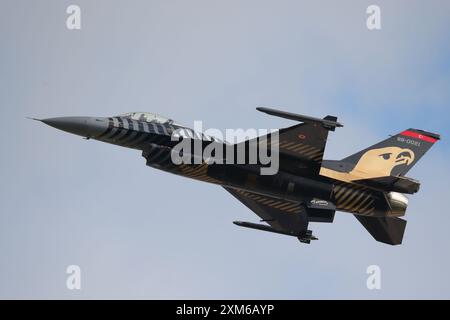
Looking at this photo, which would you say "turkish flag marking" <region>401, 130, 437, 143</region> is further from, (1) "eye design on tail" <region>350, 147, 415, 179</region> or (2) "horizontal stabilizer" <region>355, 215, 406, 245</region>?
(2) "horizontal stabilizer" <region>355, 215, 406, 245</region>

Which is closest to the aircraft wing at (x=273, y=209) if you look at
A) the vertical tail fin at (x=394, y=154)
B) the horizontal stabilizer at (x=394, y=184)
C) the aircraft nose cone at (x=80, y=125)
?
the vertical tail fin at (x=394, y=154)

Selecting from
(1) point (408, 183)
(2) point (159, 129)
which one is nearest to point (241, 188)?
(2) point (159, 129)

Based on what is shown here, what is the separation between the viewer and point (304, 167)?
2786 cm

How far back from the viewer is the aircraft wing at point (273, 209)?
1214 inches

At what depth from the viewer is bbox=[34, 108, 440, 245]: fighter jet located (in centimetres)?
2664

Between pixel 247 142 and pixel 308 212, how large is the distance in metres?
3.20

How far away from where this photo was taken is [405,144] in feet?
100

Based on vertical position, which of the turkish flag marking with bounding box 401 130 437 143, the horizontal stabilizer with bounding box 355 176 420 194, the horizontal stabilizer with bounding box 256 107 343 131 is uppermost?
the horizontal stabilizer with bounding box 256 107 343 131

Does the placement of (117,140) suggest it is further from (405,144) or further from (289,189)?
(405,144)

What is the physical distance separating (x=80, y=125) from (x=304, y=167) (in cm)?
714

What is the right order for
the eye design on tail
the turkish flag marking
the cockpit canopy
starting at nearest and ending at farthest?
the cockpit canopy → the eye design on tail → the turkish flag marking

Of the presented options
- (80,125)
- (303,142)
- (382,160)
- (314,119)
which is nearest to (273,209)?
(382,160)

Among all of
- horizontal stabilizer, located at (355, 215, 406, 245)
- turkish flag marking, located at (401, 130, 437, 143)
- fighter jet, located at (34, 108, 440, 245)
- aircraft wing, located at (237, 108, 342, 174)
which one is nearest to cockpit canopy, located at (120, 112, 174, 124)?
fighter jet, located at (34, 108, 440, 245)

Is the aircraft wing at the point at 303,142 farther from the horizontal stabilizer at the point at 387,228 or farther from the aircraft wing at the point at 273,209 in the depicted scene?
the horizontal stabilizer at the point at 387,228
